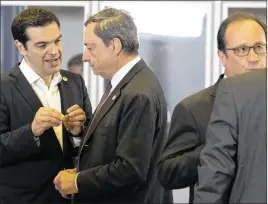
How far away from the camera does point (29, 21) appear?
3.09 meters

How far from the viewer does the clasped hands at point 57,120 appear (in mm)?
2797

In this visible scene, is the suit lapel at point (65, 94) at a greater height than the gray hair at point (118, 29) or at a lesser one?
lesser

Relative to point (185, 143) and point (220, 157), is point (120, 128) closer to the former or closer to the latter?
point (185, 143)

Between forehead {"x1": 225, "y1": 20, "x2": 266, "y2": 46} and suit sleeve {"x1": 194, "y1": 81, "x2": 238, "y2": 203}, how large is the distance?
540mm

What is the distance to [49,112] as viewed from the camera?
2803mm

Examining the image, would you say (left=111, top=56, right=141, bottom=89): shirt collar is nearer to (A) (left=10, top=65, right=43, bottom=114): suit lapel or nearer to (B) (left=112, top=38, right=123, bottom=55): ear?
(B) (left=112, top=38, right=123, bottom=55): ear

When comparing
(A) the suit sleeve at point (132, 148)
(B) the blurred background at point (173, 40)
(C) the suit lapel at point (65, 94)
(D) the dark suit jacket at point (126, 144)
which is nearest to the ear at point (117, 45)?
(D) the dark suit jacket at point (126, 144)

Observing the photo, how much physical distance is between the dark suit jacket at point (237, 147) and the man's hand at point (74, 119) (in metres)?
1.04

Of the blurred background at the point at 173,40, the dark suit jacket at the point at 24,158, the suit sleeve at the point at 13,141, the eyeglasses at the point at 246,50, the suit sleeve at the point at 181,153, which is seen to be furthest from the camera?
the blurred background at the point at 173,40

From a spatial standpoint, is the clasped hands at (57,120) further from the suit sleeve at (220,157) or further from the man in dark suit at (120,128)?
the suit sleeve at (220,157)

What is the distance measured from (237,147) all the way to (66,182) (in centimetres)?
103

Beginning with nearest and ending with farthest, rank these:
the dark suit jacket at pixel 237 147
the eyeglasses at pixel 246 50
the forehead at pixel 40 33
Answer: the dark suit jacket at pixel 237 147 → the eyeglasses at pixel 246 50 → the forehead at pixel 40 33

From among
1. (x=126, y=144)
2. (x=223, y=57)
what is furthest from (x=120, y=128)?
(x=223, y=57)

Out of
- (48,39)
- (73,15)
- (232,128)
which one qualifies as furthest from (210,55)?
(232,128)
